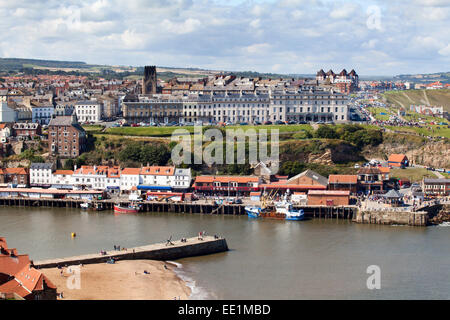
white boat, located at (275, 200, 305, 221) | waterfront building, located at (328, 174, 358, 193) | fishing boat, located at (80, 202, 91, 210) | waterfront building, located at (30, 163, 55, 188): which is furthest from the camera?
waterfront building, located at (30, 163, 55, 188)

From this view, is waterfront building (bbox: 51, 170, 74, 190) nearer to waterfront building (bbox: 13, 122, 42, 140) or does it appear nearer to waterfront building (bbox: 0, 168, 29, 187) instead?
waterfront building (bbox: 0, 168, 29, 187)

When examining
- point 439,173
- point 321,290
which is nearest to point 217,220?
point 321,290

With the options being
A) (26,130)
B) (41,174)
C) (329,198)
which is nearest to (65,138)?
(41,174)

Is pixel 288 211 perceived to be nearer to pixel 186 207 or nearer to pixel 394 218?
pixel 394 218

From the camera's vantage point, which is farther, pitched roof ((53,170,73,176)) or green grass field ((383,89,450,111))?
green grass field ((383,89,450,111))

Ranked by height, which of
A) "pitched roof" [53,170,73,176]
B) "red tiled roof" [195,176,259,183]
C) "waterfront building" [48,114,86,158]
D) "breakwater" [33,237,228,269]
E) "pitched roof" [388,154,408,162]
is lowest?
"breakwater" [33,237,228,269]
